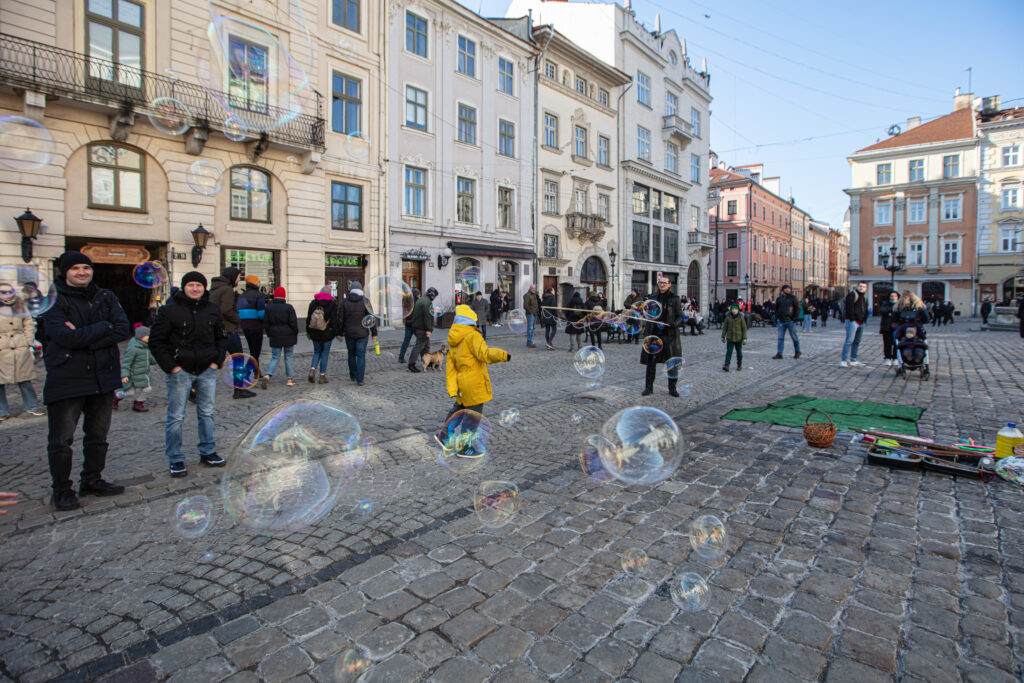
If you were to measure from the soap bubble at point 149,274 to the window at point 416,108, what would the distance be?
38.8ft

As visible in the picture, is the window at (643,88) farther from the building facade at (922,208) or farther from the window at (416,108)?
the building facade at (922,208)

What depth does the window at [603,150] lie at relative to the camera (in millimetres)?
33656

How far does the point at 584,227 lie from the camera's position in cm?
3136

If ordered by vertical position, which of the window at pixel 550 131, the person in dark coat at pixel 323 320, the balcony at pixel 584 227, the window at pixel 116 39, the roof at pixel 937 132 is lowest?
the person in dark coat at pixel 323 320

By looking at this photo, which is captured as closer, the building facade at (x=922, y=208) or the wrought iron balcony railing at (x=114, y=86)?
the wrought iron balcony railing at (x=114, y=86)

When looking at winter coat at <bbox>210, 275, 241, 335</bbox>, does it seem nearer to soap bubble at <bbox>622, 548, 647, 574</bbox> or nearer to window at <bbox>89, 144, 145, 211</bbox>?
soap bubble at <bbox>622, 548, 647, 574</bbox>

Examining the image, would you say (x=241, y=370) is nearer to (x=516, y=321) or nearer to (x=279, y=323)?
(x=279, y=323)

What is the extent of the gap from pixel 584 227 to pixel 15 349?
2727cm

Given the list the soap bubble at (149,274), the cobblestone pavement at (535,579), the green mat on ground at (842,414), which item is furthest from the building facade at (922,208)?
the soap bubble at (149,274)

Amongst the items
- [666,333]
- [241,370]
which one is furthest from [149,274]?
[666,333]

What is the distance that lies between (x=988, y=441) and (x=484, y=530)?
5.94 m

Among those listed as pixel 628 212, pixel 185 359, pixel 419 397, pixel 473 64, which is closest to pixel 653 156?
pixel 628 212

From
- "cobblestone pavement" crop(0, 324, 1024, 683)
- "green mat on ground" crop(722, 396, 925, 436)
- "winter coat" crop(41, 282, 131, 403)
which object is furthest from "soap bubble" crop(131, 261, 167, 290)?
"green mat on ground" crop(722, 396, 925, 436)

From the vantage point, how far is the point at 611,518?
405cm
